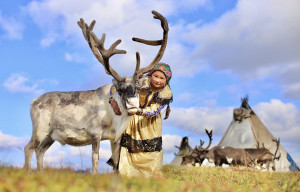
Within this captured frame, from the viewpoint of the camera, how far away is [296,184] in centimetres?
518

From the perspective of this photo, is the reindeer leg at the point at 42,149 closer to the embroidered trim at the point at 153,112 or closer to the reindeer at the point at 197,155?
the embroidered trim at the point at 153,112

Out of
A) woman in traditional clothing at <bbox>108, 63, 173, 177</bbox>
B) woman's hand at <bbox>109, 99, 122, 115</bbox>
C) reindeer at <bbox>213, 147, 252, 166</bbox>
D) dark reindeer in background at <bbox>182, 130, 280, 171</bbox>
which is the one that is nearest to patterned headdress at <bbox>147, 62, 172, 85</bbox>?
woman in traditional clothing at <bbox>108, 63, 173, 177</bbox>

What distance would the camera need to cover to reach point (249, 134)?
12.6m

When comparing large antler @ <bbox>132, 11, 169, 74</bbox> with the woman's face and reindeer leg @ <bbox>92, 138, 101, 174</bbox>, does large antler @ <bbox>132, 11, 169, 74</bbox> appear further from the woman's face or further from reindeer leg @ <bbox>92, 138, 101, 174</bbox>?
reindeer leg @ <bbox>92, 138, 101, 174</bbox>

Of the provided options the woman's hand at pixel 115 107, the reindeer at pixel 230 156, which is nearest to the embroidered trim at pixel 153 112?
the woman's hand at pixel 115 107

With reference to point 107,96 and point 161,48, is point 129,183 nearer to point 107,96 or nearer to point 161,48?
point 107,96

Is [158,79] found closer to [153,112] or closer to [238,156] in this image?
[153,112]

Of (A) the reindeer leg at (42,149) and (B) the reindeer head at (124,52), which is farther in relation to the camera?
(A) the reindeer leg at (42,149)

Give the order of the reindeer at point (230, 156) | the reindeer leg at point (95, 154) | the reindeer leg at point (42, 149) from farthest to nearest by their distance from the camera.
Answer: the reindeer at point (230, 156) → the reindeer leg at point (42, 149) → the reindeer leg at point (95, 154)

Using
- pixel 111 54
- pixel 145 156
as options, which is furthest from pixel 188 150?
pixel 111 54

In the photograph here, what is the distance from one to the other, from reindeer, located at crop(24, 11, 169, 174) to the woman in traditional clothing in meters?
0.26

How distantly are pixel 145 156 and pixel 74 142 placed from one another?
4.09 feet

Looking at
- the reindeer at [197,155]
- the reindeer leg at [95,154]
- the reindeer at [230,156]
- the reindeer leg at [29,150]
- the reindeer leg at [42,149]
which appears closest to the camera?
the reindeer leg at [95,154]

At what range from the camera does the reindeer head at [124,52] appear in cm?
493
